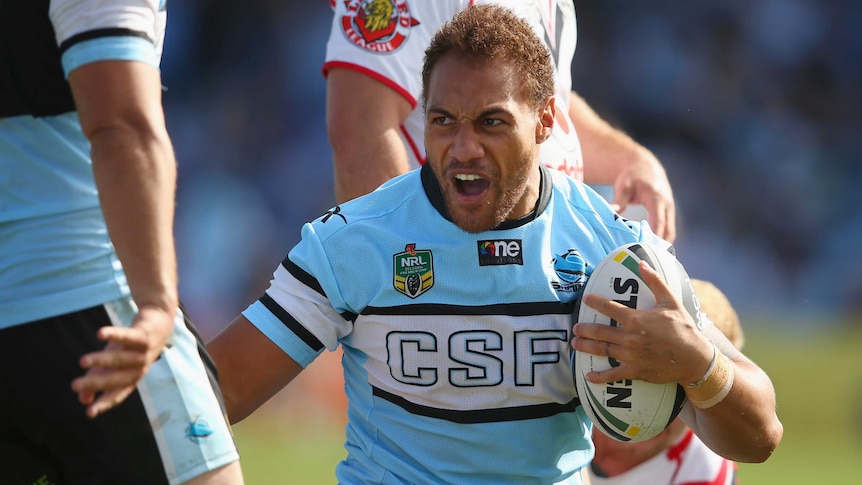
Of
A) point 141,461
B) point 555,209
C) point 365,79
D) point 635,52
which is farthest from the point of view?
point 635,52

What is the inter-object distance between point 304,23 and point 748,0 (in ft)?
17.0

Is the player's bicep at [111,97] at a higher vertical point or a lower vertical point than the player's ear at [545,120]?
higher

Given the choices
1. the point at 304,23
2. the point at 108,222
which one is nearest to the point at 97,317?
the point at 108,222

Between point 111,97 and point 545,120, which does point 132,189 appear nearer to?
point 111,97

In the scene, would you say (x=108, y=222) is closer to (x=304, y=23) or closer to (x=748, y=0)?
(x=304, y=23)

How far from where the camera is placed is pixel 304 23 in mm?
11398

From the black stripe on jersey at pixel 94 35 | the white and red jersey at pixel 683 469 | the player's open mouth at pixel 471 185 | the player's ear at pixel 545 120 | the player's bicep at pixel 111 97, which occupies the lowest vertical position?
the white and red jersey at pixel 683 469

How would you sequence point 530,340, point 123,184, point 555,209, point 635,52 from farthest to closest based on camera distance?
point 635,52
point 555,209
point 530,340
point 123,184

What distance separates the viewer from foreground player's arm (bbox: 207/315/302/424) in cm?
309

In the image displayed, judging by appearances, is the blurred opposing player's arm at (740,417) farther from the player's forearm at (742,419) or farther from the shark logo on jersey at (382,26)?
the shark logo on jersey at (382,26)

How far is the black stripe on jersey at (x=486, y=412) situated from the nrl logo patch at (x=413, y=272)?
1.04 feet

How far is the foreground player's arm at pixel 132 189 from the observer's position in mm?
2072

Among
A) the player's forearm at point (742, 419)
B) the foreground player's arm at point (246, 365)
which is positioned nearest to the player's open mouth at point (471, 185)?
the foreground player's arm at point (246, 365)

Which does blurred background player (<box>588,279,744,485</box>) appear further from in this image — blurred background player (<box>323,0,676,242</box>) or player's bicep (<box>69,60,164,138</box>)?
player's bicep (<box>69,60,164,138</box>)
